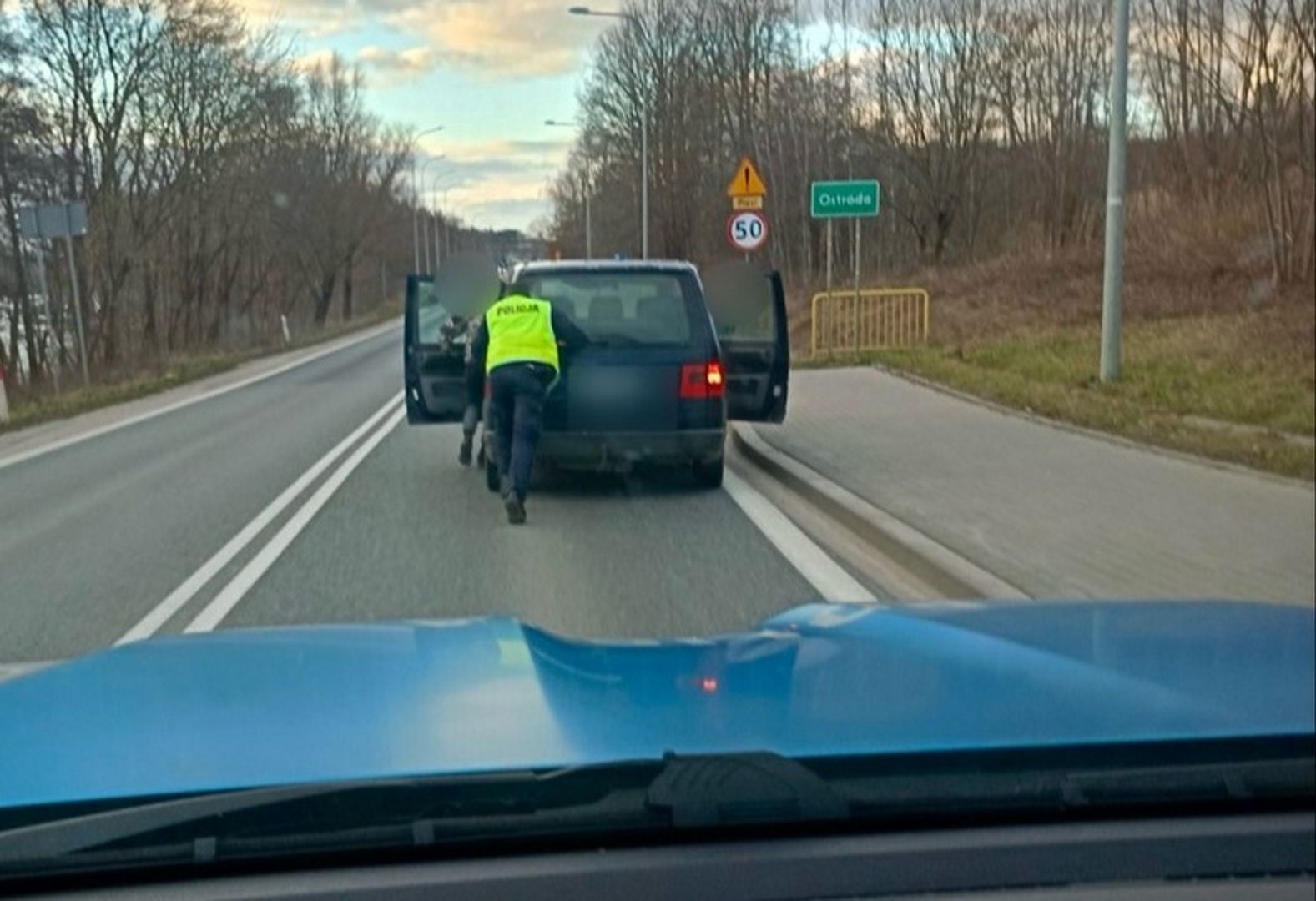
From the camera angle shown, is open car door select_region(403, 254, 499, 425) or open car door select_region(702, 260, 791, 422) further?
open car door select_region(403, 254, 499, 425)

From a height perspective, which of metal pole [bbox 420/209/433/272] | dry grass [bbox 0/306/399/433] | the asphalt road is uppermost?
metal pole [bbox 420/209/433/272]

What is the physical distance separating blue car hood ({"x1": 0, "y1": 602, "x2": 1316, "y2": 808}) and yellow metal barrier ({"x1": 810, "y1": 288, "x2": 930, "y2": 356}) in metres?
17.1

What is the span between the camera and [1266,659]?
314 cm

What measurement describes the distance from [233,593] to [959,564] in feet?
12.3

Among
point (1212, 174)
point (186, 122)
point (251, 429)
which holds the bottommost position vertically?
point (251, 429)

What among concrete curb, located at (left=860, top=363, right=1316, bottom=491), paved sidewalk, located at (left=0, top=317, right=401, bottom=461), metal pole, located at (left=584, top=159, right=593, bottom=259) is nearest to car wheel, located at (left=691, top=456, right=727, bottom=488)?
concrete curb, located at (left=860, top=363, right=1316, bottom=491)

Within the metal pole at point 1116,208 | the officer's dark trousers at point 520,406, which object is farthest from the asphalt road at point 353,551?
the metal pole at point 1116,208

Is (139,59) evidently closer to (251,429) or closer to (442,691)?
(251,429)

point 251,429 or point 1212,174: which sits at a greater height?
point 1212,174

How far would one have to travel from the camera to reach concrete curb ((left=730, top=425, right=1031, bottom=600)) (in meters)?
6.59

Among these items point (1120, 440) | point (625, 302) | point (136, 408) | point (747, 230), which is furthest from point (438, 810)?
point (136, 408)

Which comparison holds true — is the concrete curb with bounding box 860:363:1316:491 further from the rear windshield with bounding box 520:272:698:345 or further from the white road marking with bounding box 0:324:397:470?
the white road marking with bounding box 0:324:397:470

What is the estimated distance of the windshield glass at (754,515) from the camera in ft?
8.71

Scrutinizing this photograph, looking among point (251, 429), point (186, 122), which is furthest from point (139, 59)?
point (251, 429)
